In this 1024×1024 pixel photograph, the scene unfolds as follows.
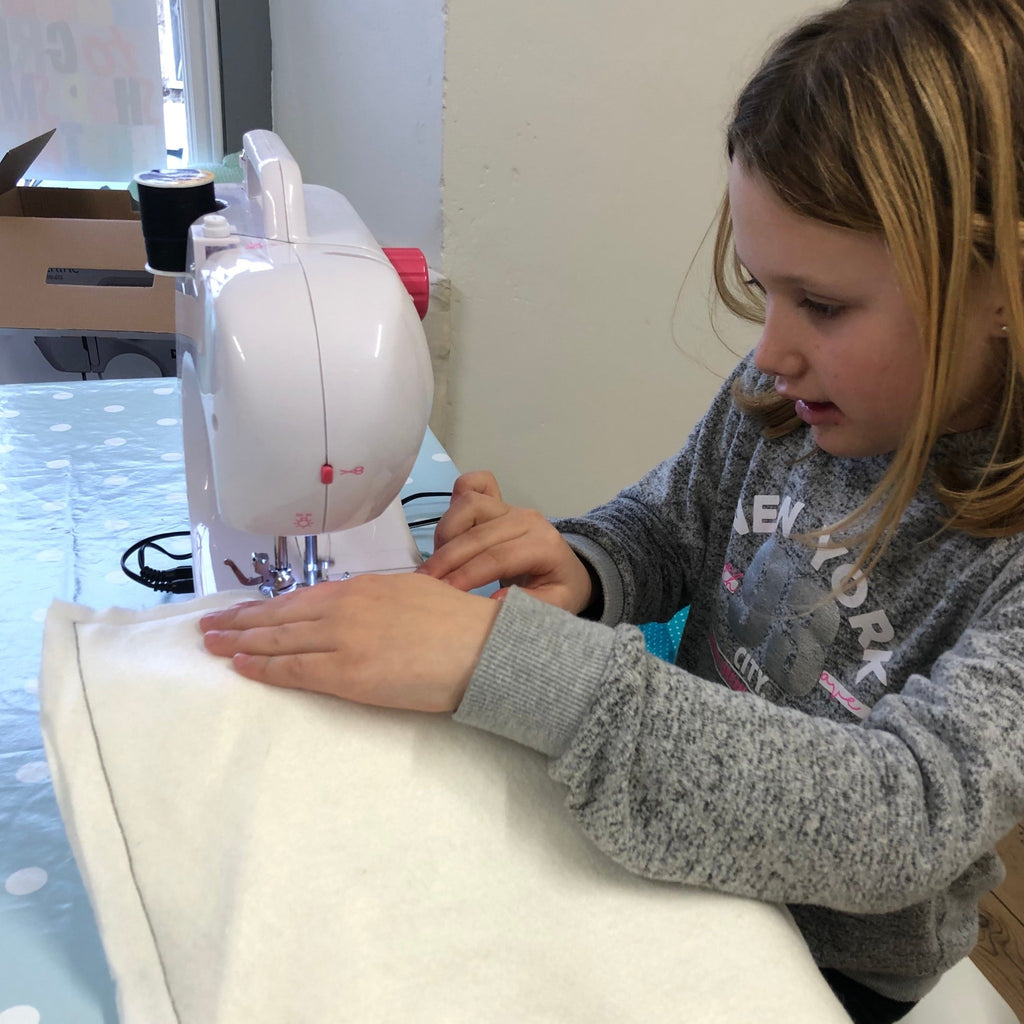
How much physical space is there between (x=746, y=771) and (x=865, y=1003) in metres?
0.35

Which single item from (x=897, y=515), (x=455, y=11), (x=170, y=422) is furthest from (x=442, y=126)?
(x=897, y=515)

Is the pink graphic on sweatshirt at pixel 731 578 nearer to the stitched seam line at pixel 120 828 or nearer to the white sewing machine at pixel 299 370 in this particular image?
the white sewing machine at pixel 299 370

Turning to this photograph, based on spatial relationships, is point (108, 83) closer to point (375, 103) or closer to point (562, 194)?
point (375, 103)

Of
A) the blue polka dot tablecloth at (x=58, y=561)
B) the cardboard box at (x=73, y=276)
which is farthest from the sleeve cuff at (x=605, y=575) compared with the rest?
the cardboard box at (x=73, y=276)

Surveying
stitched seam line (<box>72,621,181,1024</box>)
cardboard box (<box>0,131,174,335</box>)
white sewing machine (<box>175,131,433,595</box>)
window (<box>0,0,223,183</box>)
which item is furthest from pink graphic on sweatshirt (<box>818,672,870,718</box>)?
window (<box>0,0,223,183</box>)

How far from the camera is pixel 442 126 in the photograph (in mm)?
1333

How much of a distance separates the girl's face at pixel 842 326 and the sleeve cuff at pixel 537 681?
0.25 metres

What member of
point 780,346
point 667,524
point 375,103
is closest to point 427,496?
point 667,524

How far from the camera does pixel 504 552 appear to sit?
0.79 meters

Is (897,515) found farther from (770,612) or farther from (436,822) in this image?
(436,822)

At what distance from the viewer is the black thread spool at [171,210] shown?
74cm

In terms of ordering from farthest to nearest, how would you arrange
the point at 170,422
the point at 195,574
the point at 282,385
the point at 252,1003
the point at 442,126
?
the point at 442,126 < the point at 170,422 < the point at 195,574 < the point at 282,385 < the point at 252,1003

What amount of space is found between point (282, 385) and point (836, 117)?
0.36 m

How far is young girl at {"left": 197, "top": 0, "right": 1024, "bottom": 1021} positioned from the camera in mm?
523
